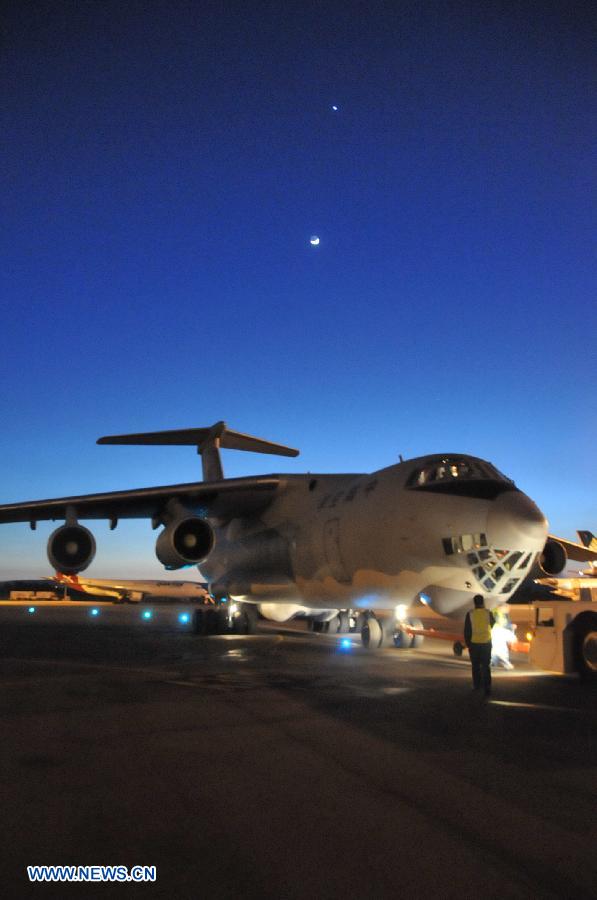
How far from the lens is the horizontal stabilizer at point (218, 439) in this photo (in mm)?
19594

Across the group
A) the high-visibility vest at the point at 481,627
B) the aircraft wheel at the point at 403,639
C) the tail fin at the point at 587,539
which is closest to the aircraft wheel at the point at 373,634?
the aircraft wheel at the point at 403,639

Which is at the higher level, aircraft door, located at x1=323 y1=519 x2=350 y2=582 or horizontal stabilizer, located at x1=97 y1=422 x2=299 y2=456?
horizontal stabilizer, located at x1=97 y1=422 x2=299 y2=456

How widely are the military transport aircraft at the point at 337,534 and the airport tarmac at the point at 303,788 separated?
225 cm

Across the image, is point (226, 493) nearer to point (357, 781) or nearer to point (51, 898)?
point (357, 781)

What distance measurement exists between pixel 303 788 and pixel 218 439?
16.8 meters

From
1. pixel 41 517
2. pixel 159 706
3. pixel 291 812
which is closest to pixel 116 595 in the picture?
pixel 41 517

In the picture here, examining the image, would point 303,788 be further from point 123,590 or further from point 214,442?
point 123,590

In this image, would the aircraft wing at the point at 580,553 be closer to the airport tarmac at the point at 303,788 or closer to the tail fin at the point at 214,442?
the tail fin at the point at 214,442

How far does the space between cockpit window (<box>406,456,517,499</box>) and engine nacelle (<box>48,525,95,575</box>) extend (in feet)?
23.0

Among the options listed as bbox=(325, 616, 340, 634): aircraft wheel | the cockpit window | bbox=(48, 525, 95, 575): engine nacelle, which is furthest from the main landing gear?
the cockpit window

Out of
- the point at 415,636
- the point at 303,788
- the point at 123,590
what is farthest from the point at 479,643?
the point at 123,590

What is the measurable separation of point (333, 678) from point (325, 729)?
132 inches

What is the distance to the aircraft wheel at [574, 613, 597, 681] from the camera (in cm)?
880

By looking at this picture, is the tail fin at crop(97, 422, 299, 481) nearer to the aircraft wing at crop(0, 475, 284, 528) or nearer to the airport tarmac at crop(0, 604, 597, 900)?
the aircraft wing at crop(0, 475, 284, 528)
